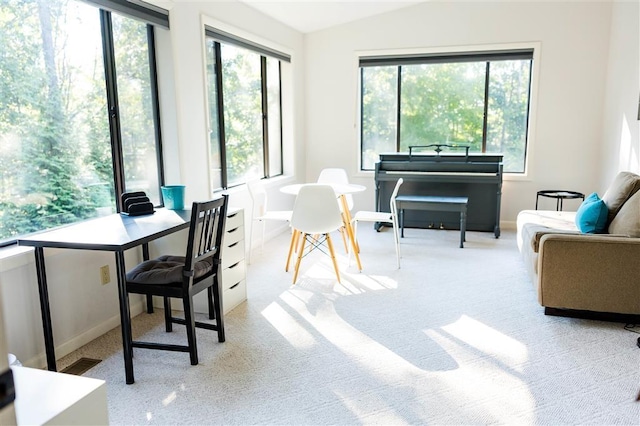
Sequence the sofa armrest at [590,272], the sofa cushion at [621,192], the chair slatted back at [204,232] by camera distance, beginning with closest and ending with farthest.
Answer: the chair slatted back at [204,232] < the sofa armrest at [590,272] < the sofa cushion at [621,192]

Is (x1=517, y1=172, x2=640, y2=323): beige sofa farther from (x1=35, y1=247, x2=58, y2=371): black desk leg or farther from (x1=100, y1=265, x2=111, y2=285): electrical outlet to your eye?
(x1=35, y1=247, x2=58, y2=371): black desk leg

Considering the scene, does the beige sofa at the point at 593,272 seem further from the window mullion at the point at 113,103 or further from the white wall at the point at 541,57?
the window mullion at the point at 113,103

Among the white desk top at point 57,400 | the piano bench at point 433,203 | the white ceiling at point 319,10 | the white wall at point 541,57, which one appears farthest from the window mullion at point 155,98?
the white wall at point 541,57

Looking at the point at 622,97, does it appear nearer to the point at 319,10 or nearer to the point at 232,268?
the point at 319,10

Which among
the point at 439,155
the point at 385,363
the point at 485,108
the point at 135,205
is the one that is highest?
the point at 485,108

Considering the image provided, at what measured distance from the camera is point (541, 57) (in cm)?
535

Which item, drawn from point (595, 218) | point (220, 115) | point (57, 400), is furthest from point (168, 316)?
point (595, 218)

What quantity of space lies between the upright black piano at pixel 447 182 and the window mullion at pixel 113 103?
9.97ft

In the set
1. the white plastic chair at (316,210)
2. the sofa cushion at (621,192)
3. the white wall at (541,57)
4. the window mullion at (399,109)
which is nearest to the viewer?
the sofa cushion at (621,192)

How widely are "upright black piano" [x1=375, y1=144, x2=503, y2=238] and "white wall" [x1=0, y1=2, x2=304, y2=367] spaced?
1254 millimetres

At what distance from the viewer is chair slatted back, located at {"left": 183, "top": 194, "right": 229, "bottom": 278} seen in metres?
2.39

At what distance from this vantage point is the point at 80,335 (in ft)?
9.11

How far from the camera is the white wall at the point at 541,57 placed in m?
5.23

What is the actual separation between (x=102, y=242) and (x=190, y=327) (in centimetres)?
61
